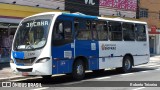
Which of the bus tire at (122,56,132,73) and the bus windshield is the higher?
the bus windshield

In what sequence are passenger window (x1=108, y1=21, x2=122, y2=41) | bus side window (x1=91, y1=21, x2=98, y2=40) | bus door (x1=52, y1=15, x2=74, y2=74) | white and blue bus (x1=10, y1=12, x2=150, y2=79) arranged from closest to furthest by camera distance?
white and blue bus (x1=10, y1=12, x2=150, y2=79), bus door (x1=52, y1=15, x2=74, y2=74), bus side window (x1=91, y1=21, x2=98, y2=40), passenger window (x1=108, y1=21, x2=122, y2=41)

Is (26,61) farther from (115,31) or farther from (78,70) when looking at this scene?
(115,31)

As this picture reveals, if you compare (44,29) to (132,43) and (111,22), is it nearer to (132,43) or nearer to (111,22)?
(111,22)

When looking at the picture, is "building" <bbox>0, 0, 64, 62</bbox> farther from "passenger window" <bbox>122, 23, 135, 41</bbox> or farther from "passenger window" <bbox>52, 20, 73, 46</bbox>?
"passenger window" <bbox>52, 20, 73, 46</bbox>

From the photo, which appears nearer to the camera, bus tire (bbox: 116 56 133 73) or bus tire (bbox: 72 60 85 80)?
bus tire (bbox: 72 60 85 80)

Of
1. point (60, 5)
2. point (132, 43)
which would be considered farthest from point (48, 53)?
point (60, 5)

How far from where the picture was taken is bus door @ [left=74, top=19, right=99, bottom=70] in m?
16.2

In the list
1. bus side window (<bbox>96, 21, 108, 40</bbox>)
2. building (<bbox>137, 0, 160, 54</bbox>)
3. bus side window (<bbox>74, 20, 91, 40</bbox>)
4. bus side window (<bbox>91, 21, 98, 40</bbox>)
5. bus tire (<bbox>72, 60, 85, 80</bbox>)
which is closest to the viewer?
bus tire (<bbox>72, 60, 85, 80</bbox>)

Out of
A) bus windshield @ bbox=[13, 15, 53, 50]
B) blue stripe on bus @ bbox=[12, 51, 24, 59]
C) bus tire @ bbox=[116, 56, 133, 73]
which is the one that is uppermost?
bus windshield @ bbox=[13, 15, 53, 50]

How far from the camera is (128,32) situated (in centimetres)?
2034

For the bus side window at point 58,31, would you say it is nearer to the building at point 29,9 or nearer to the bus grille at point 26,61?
the bus grille at point 26,61

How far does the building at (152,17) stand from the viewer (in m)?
42.8

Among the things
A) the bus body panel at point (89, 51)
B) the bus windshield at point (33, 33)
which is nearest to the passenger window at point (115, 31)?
the bus body panel at point (89, 51)

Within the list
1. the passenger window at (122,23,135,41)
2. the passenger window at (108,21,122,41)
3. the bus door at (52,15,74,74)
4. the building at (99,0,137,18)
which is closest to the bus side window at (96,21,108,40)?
the passenger window at (108,21,122,41)
